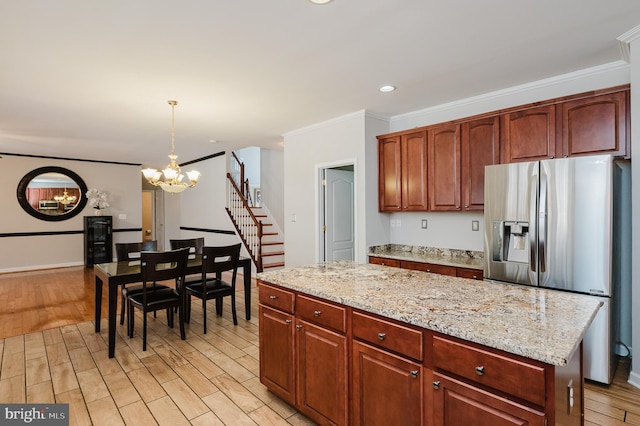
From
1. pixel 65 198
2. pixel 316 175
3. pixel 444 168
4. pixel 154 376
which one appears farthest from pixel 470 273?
pixel 65 198

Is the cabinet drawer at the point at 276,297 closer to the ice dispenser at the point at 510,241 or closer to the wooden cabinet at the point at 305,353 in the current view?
the wooden cabinet at the point at 305,353

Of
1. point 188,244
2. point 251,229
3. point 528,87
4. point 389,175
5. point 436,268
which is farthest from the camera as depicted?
point 251,229

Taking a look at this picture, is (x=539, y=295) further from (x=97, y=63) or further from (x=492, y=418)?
(x=97, y=63)

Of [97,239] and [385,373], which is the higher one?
[97,239]

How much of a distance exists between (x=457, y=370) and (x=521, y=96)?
3297 mm

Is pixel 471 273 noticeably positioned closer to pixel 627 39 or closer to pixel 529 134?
pixel 529 134

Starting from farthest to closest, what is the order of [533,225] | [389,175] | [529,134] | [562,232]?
[389,175], [529,134], [533,225], [562,232]

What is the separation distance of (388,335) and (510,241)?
6.66 ft

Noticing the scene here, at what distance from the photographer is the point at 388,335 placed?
165 cm

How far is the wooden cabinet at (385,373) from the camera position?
1.54 metres

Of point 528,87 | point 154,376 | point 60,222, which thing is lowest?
point 154,376

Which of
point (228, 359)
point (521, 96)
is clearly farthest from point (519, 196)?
point (228, 359)

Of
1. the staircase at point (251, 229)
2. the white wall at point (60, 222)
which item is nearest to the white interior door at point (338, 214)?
the staircase at point (251, 229)

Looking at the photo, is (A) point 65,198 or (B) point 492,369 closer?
(B) point 492,369
